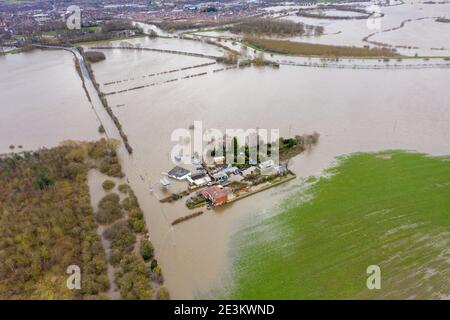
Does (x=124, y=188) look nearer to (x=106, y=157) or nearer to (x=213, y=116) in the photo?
(x=106, y=157)

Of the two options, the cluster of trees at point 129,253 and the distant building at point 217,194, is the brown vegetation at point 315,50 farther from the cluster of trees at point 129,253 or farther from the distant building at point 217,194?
the cluster of trees at point 129,253

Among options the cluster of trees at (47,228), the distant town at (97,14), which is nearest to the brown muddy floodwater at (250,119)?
the cluster of trees at (47,228)

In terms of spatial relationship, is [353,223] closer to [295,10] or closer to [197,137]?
[197,137]

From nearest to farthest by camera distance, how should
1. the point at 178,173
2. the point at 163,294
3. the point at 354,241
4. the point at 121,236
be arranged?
the point at 163,294
the point at 354,241
the point at 121,236
the point at 178,173

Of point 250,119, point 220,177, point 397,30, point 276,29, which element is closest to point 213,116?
point 250,119

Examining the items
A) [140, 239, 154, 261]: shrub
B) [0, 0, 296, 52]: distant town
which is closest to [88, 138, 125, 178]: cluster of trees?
[140, 239, 154, 261]: shrub

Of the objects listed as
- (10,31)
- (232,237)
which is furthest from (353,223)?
(10,31)

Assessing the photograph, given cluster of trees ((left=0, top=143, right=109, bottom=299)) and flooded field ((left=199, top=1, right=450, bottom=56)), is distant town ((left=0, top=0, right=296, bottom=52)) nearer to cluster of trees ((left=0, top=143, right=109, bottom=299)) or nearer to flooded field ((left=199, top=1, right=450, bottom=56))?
flooded field ((left=199, top=1, right=450, bottom=56))
